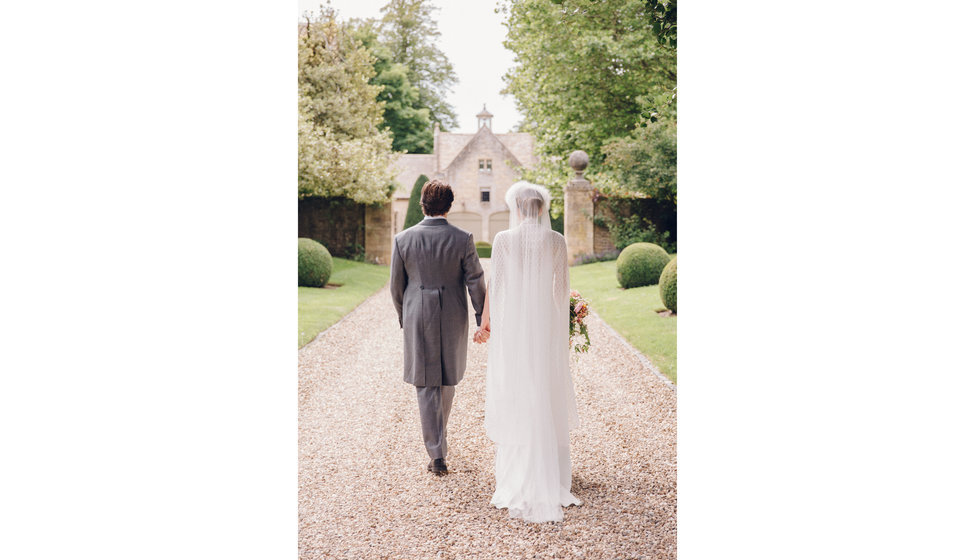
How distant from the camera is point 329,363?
7.42 metres

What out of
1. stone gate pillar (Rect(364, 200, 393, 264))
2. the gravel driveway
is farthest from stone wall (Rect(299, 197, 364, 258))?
the gravel driveway

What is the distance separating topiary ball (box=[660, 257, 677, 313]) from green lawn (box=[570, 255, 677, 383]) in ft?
0.68

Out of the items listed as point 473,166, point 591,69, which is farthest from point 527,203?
point 473,166

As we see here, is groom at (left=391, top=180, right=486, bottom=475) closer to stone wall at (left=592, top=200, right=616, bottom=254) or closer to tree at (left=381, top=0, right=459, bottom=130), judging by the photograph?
tree at (left=381, top=0, right=459, bottom=130)

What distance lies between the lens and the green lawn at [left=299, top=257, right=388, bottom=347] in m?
9.39

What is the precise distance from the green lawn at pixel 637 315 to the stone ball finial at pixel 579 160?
2731mm

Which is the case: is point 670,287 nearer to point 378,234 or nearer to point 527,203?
point 527,203

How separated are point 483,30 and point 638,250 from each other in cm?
747

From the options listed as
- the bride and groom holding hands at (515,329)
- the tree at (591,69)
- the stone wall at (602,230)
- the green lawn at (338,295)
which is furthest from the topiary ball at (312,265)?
the bride and groom holding hands at (515,329)

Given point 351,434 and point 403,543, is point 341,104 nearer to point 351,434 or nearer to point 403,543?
point 351,434

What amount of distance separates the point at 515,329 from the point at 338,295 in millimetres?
8581

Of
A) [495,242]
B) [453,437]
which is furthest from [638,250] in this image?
[495,242]

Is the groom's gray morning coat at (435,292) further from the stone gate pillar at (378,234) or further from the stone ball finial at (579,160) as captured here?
the stone gate pillar at (378,234)

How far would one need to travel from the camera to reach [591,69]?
547 inches
